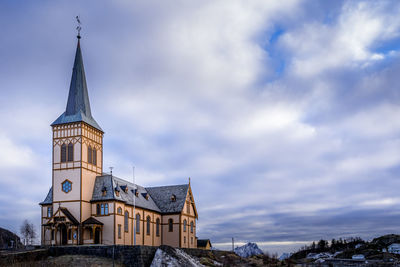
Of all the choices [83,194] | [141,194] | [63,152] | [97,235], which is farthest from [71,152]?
[141,194]

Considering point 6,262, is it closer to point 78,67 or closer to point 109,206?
point 109,206

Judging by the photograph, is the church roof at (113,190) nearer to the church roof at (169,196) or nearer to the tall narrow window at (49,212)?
the church roof at (169,196)

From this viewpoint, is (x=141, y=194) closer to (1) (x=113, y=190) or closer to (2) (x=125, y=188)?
(2) (x=125, y=188)

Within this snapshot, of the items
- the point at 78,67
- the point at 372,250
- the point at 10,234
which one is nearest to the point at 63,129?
the point at 78,67

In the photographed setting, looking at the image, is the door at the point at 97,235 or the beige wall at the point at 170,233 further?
the beige wall at the point at 170,233

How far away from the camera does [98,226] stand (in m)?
69.4

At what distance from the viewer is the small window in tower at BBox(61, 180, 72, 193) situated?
70.6 meters

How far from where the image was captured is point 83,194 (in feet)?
230

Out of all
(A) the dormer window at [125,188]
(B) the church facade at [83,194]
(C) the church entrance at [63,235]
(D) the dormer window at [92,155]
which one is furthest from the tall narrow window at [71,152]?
(C) the church entrance at [63,235]

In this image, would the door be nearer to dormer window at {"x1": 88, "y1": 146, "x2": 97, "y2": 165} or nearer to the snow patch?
dormer window at {"x1": 88, "y1": 146, "x2": 97, "y2": 165}

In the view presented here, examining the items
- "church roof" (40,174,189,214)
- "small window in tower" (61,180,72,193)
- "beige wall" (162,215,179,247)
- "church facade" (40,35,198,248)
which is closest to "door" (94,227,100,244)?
"church facade" (40,35,198,248)

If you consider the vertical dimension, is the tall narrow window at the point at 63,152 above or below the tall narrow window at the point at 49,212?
above

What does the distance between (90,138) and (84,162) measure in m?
4.44

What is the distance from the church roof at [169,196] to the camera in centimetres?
8739
